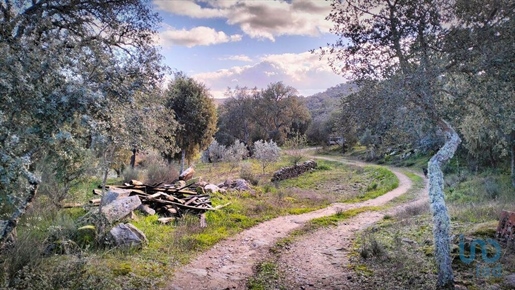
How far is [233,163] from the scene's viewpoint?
32.6m

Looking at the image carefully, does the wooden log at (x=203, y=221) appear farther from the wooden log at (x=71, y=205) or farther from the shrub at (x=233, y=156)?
the shrub at (x=233, y=156)

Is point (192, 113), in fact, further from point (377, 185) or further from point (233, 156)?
point (377, 185)

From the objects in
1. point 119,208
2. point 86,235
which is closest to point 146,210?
point 119,208

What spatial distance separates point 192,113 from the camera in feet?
75.7

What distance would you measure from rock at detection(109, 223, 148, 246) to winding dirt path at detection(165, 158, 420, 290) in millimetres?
1557

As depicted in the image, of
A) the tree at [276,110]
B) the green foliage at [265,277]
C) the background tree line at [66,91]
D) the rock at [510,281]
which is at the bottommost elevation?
the green foliage at [265,277]

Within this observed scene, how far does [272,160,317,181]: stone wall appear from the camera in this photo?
26997 millimetres

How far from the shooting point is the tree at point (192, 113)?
23.1m

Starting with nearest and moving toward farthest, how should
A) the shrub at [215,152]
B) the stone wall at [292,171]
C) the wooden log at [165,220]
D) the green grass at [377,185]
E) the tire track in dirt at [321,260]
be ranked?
the tire track in dirt at [321,260] < the wooden log at [165,220] < the green grass at [377,185] < the stone wall at [292,171] < the shrub at [215,152]

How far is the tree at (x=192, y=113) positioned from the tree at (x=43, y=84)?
14912 mm

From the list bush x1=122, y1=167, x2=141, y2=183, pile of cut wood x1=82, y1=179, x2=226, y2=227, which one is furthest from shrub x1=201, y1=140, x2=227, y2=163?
pile of cut wood x1=82, y1=179, x2=226, y2=227

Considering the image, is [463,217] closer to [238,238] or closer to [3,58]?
[238,238]

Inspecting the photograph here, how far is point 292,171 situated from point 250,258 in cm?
2132

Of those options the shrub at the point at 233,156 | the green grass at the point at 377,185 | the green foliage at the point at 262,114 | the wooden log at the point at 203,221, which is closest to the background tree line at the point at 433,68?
the wooden log at the point at 203,221
